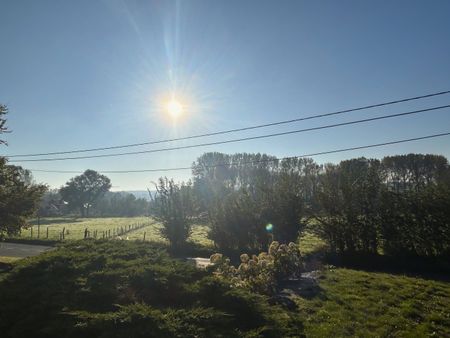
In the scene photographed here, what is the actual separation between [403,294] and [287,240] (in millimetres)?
10789

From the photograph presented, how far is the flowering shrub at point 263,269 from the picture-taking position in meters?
11.7

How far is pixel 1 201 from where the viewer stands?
1911cm

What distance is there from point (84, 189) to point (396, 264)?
3718 inches

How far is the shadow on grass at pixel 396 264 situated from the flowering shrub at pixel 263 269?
6370mm

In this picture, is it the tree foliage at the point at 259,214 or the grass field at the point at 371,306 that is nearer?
the grass field at the point at 371,306

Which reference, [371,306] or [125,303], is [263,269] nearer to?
[371,306]

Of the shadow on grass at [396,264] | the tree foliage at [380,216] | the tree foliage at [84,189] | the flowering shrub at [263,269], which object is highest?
the tree foliage at [84,189]

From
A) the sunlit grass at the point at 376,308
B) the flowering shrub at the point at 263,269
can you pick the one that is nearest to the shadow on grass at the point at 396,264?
the sunlit grass at the point at 376,308

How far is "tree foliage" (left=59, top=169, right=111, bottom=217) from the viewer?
9650 centimetres

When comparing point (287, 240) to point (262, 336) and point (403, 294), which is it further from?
point (262, 336)

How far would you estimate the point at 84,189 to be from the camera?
98.9m

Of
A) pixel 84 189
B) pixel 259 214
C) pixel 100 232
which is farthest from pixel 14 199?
pixel 84 189

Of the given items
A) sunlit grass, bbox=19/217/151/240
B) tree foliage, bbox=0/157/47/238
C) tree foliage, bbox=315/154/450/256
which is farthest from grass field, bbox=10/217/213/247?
tree foliage, bbox=315/154/450/256

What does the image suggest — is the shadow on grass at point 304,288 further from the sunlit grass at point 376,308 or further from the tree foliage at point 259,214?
the tree foliage at point 259,214
